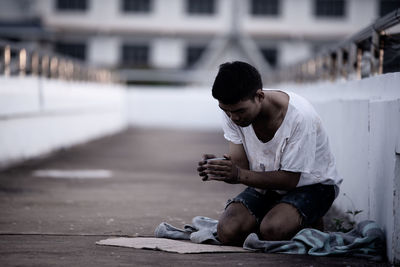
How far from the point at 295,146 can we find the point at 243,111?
0.54 m

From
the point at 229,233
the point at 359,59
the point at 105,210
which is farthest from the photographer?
the point at 359,59

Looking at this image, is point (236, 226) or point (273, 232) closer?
point (273, 232)

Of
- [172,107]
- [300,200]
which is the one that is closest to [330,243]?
[300,200]

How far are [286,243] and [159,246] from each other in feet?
3.01

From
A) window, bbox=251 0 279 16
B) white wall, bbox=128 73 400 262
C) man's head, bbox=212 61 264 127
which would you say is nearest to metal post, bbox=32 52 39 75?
white wall, bbox=128 73 400 262

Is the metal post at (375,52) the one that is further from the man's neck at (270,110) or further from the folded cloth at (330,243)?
the folded cloth at (330,243)

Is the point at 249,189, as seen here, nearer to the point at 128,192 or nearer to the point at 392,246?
the point at 392,246

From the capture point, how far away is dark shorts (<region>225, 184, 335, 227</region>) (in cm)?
552

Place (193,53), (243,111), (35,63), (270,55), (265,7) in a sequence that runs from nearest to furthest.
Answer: (243,111), (35,63), (265,7), (270,55), (193,53)

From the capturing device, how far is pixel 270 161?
218 inches

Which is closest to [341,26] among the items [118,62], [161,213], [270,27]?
[270,27]

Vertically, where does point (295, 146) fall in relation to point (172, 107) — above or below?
above

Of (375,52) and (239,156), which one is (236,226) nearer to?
(239,156)

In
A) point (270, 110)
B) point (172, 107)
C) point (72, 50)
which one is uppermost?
point (72, 50)
